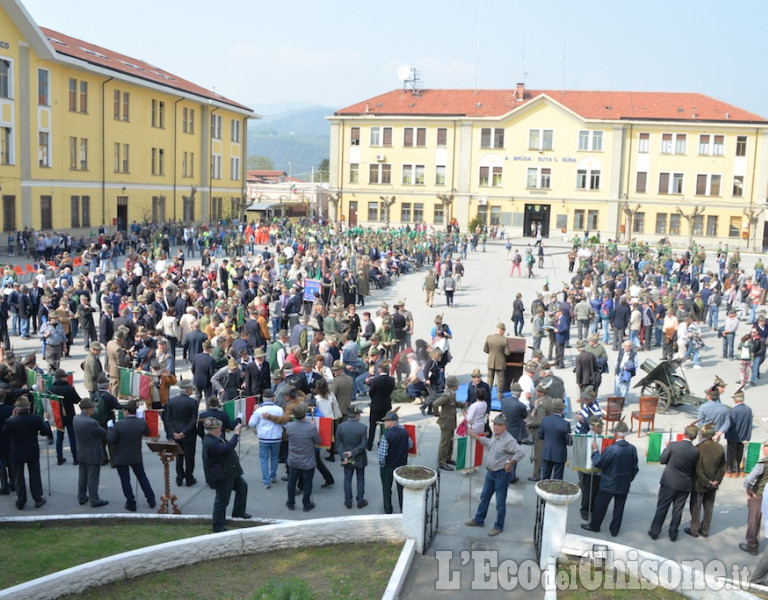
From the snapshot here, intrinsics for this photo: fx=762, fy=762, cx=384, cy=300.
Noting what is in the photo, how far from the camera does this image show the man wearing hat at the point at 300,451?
33.4ft

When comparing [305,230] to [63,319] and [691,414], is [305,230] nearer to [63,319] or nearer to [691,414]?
[63,319]

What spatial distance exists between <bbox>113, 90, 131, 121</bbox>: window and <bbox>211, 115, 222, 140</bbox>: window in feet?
35.0

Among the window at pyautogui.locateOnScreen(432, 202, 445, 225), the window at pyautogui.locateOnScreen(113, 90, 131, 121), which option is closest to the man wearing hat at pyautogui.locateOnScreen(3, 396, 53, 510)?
the window at pyautogui.locateOnScreen(113, 90, 131, 121)

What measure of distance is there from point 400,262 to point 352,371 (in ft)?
67.9

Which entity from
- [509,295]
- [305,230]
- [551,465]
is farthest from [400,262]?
[551,465]

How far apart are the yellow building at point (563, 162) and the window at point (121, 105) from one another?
808 inches

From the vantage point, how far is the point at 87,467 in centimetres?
1040

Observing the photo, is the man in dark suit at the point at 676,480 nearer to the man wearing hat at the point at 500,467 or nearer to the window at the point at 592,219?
the man wearing hat at the point at 500,467

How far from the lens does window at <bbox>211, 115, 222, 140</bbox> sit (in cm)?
5606

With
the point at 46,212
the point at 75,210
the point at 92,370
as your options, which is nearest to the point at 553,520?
the point at 92,370

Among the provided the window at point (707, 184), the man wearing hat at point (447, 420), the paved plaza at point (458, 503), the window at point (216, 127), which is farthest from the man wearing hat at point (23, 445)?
the window at point (707, 184)

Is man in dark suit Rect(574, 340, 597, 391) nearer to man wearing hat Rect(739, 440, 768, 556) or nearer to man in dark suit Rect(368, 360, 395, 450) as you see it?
man in dark suit Rect(368, 360, 395, 450)

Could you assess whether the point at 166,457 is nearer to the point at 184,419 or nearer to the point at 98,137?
the point at 184,419

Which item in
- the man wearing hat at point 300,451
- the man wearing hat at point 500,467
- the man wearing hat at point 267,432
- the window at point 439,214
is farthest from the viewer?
the window at point 439,214
